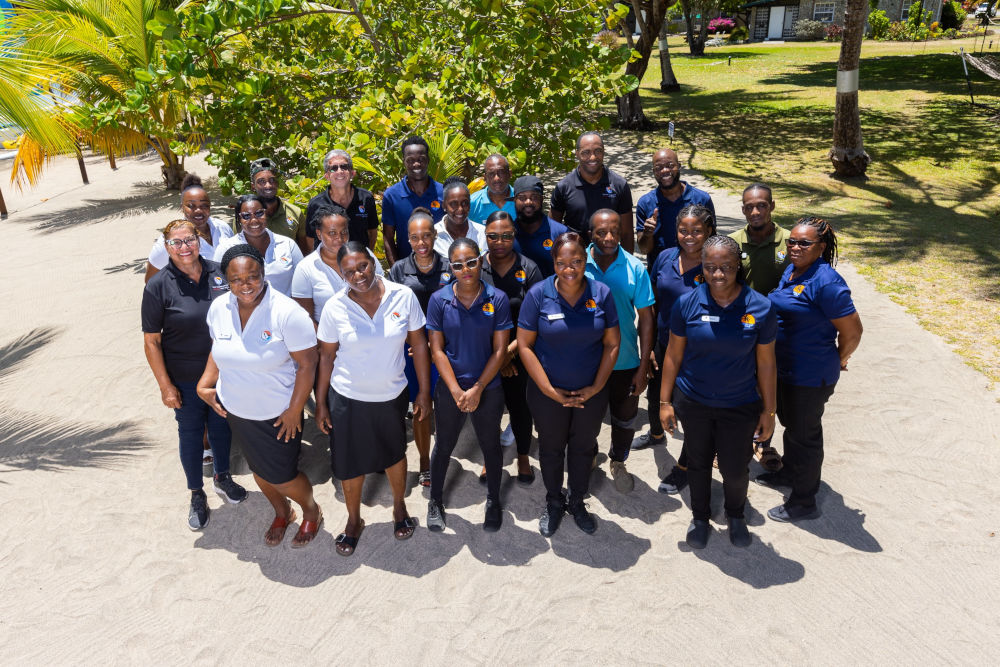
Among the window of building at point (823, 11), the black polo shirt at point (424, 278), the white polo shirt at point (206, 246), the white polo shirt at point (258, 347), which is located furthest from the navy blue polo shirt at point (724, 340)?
the window of building at point (823, 11)

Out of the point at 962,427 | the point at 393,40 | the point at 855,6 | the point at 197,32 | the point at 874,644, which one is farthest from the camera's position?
the point at 855,6

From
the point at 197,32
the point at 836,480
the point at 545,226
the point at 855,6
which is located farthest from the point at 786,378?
the point at 855,6

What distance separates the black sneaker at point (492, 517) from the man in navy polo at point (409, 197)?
210 centimetres

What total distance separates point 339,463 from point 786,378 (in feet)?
8.64

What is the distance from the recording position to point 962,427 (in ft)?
16.8

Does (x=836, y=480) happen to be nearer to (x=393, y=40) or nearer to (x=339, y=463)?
(x=339, y=463)

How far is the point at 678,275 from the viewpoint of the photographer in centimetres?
431

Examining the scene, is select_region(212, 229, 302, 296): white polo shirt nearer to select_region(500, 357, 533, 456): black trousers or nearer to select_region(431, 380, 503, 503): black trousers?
select_region(431, 380, 503, 503): black trousers

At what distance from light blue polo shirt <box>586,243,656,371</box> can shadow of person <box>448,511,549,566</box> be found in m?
1.24

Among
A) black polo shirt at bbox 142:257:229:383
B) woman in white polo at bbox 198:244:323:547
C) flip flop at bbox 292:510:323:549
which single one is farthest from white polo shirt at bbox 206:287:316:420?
flip flop at bbox 292:510:323:549

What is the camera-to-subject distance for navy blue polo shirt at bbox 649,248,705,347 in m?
4.27

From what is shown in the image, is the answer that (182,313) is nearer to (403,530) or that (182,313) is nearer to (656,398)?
(403,530)

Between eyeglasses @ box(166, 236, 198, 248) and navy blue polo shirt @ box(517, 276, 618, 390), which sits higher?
eyeglasses @ box(166, 236, 198, 248)

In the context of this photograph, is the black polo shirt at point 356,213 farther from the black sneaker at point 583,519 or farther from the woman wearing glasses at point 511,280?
the black sneaker at point 583,519
